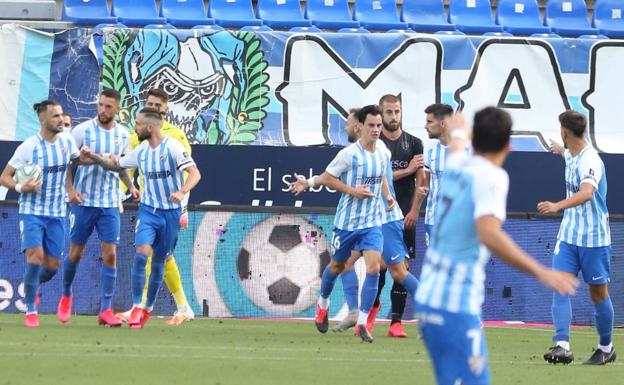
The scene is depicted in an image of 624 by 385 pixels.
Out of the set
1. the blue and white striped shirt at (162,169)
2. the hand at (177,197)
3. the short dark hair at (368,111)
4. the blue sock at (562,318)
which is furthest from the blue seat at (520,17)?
the blue sock at (562,318)

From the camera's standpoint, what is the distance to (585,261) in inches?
416

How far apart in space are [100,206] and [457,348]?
792cm

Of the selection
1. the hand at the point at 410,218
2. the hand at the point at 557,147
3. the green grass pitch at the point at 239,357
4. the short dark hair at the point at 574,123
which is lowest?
the green grass pitch at the point at 239,357

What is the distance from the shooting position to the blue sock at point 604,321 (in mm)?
10516

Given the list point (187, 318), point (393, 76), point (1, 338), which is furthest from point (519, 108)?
point (1, 338)

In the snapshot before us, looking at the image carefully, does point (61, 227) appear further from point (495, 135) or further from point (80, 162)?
point (495, 135)

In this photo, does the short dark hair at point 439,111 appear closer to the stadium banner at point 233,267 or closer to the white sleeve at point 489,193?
the stadium banner at point 233,267

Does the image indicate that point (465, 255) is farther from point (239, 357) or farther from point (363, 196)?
point (363, 196)

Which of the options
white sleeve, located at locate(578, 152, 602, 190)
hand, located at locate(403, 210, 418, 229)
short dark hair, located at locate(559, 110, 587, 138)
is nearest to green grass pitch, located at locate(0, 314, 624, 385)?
hand, located at locate(403, 210, 418, 229)

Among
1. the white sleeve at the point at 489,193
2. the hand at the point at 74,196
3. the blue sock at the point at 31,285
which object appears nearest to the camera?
the white sleeve at the point at 489,193

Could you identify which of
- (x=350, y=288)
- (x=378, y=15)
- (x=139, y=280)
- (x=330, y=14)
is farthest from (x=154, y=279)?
(x=378, y=15)

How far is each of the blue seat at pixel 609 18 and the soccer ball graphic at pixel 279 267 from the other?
24.9 ft

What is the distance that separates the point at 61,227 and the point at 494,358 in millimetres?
4412

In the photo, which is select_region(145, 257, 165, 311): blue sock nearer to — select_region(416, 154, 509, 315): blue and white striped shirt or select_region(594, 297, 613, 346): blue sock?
select_region(594, 297, 613, 346): blue sock
